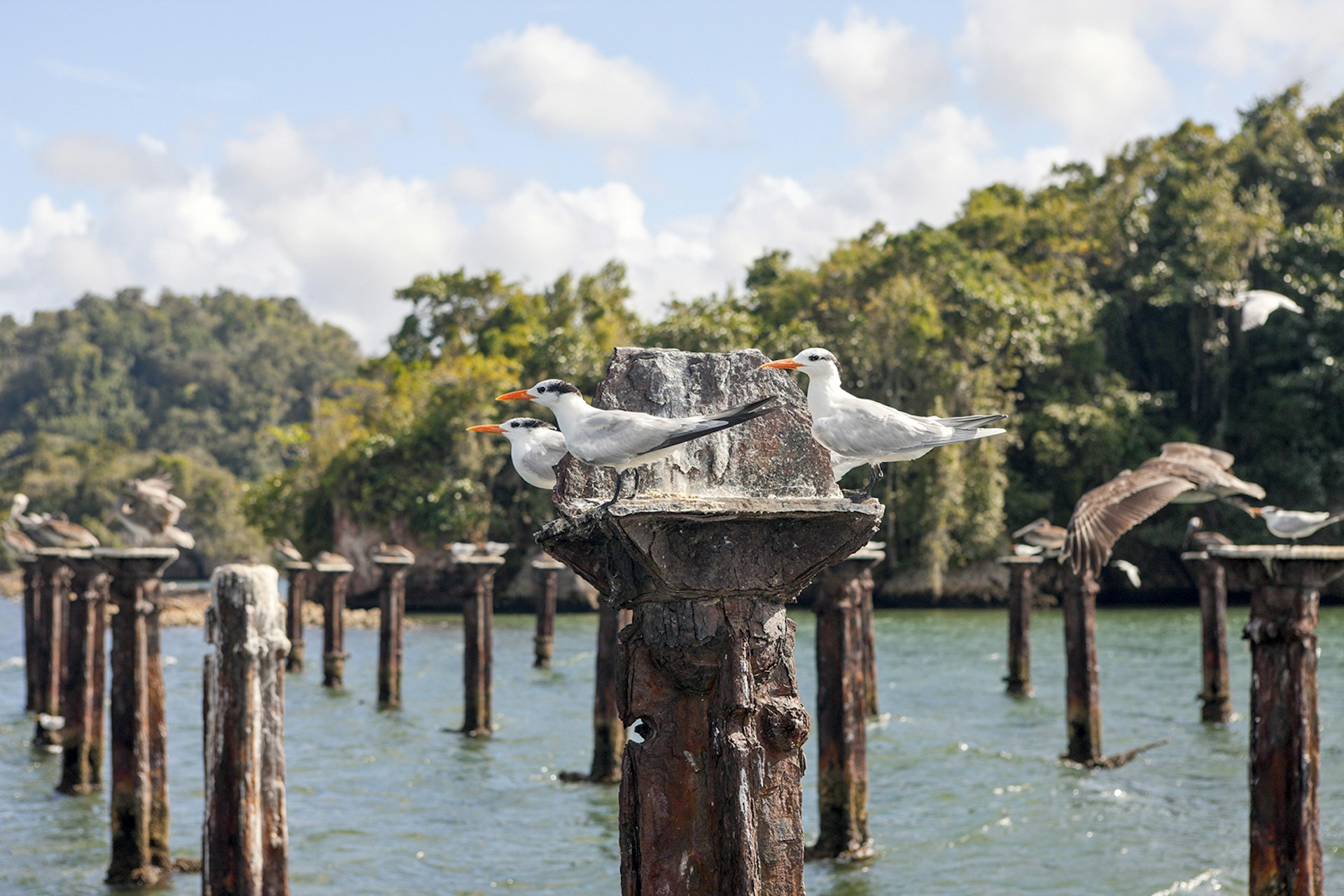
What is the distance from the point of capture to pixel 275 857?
795 centimetres

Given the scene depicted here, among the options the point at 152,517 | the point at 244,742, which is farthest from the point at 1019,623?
the point at 244,742

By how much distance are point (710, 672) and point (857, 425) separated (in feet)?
3.87

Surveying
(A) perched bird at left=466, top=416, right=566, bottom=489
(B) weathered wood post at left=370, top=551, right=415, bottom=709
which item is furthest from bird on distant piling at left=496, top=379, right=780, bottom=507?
(B) weathered wood post at left=370, top=551, right=415, bottom=709

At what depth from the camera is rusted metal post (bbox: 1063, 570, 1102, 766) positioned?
49.5 feet

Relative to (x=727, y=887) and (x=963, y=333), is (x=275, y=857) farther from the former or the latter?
(x=963, y=333)

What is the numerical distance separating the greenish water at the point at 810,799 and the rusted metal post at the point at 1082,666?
1.40 feet

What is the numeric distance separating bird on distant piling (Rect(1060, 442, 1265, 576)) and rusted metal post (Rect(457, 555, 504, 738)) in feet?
33.8

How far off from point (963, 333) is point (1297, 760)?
33082 millimetres

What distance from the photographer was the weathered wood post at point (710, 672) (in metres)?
3.97

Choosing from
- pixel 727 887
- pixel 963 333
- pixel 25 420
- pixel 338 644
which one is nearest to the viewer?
pixel 727 887

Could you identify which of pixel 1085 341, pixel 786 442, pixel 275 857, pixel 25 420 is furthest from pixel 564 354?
pixel 25 420

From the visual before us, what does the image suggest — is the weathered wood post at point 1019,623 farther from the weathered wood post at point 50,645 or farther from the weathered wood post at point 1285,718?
the weathered wood post at point 1285,718

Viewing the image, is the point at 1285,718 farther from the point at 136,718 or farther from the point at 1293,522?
the point at 136,718

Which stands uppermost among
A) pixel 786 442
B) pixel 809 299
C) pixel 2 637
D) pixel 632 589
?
pixel 809 299
